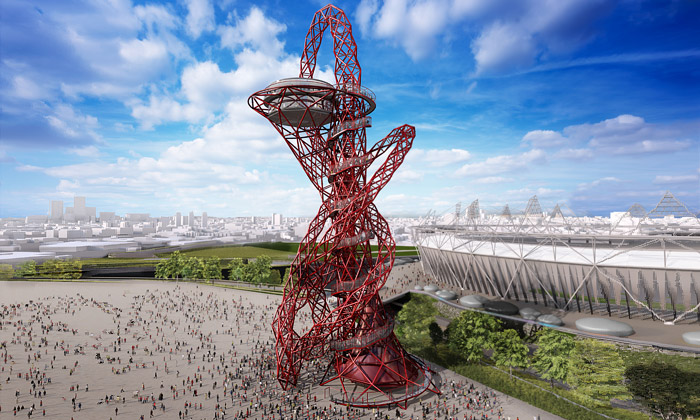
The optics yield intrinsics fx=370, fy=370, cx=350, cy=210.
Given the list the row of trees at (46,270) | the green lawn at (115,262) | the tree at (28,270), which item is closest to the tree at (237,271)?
the green lawn at (115,262)

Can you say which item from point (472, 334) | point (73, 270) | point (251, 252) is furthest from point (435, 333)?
point (251, 252)

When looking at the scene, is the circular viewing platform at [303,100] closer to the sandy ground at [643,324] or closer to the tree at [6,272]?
the sandy ground at [643,324]

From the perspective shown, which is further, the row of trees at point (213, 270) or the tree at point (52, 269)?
the tree at point (52, 269)

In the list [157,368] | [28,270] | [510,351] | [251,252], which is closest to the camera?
[510,351]

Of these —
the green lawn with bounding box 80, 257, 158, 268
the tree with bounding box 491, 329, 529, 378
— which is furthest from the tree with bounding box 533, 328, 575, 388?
the green lawn with bounding box 80, 257, 158, 268

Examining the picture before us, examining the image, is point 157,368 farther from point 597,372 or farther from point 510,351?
point 597,372

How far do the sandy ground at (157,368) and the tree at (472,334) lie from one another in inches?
121

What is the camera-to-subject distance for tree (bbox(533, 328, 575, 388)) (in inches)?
1201

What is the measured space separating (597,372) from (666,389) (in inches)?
163

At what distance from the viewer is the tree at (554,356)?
100 ft

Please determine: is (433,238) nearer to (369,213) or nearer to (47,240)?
(369,213)

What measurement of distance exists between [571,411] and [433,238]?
122 ft

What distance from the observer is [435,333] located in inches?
1656

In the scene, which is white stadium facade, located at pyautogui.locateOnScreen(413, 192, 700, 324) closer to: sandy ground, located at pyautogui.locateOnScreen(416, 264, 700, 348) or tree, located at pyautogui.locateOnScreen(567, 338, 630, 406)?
sandy ground, located at pyautogui.locateOnScreen(416, 264, 700, 348)
